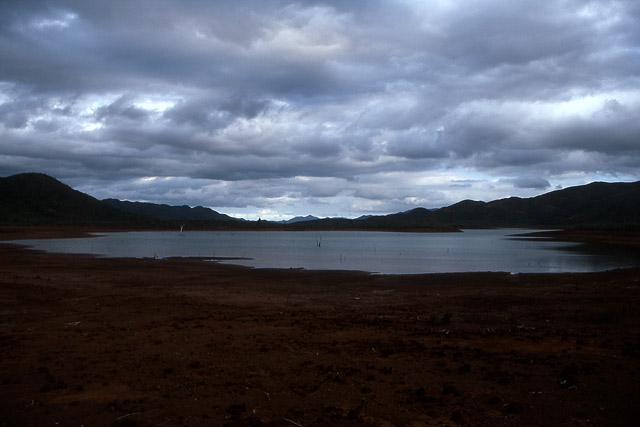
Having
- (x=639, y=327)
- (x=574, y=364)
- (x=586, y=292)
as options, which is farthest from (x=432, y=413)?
(x=586, y=292)

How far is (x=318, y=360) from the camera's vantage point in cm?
895

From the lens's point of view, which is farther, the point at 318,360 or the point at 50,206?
the point at 50,206

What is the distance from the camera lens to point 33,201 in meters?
138

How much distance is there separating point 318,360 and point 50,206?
502 feet

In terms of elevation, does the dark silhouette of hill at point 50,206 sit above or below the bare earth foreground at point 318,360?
above

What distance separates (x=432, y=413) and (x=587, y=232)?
103 metres

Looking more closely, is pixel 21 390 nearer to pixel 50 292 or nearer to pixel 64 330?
pixel 64 330

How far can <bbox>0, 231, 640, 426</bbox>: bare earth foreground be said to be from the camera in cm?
634

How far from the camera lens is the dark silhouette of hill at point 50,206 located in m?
124

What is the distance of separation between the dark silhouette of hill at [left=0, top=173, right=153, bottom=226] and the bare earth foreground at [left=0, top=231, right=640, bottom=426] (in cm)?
11952

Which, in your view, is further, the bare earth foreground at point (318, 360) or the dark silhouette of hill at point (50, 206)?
the dark silhouette of hill at point (50, 206)

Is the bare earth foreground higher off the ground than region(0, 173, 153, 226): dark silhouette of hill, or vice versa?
region(0, 173, 153, 226): dark silhouette of hill

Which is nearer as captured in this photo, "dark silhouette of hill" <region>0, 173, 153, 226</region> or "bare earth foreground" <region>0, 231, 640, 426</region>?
"bare earth foreground" <region>0, 231, 640, 426</region>

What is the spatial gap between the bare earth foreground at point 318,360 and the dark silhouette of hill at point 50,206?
11952 centimetres
